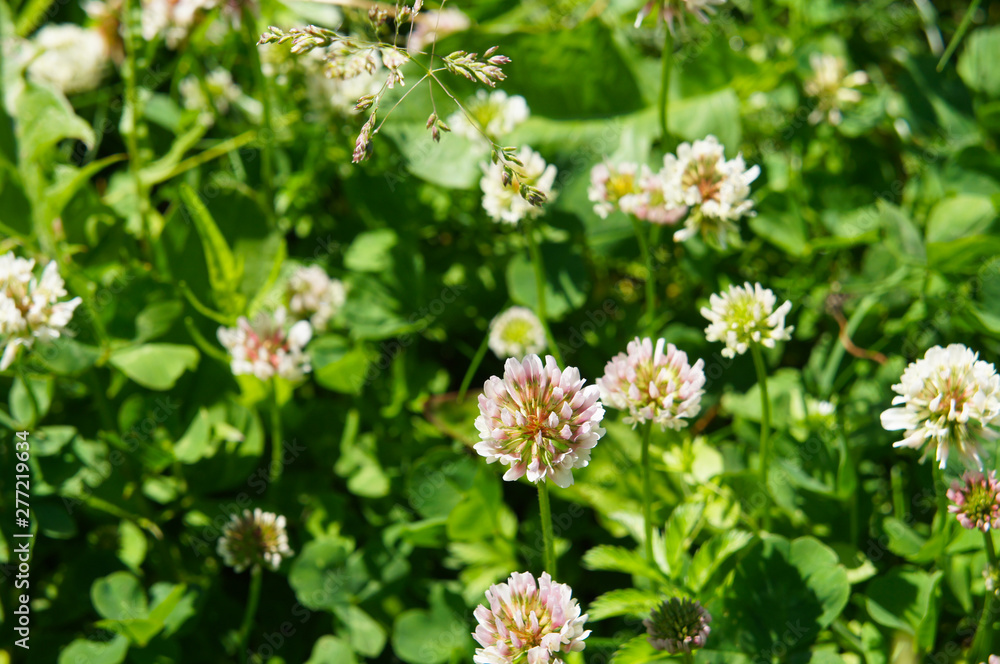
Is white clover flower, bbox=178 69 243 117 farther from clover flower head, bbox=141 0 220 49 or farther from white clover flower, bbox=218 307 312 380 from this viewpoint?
white clover flower, bbox=218 307 312 380

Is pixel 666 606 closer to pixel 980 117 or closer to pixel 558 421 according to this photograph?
pixel 558 421

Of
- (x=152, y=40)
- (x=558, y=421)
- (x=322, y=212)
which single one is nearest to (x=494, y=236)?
(x=322, y=212)

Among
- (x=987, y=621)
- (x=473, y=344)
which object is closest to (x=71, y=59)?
(x=473, y=344)

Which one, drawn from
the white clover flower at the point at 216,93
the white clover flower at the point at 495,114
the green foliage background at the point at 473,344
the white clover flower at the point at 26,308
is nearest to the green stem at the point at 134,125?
the green foliage background at the point at 473,344

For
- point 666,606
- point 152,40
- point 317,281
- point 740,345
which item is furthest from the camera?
point 152,40

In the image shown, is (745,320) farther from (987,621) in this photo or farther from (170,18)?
(170,18)

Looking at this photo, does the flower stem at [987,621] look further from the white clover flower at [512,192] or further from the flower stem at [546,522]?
the white clover flower at [512,192]
